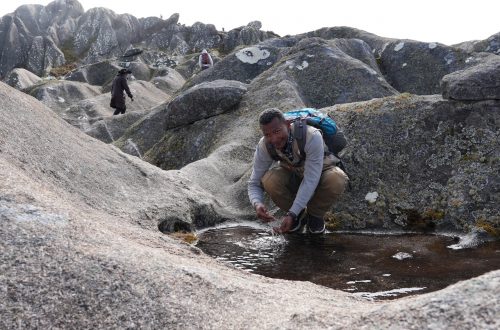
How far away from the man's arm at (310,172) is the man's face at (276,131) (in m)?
0.51

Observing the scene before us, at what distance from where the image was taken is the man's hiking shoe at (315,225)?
10758 millimetres

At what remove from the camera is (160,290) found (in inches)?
200

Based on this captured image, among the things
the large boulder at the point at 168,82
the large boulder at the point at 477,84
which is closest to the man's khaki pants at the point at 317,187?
the large boulder at the point at 477,84

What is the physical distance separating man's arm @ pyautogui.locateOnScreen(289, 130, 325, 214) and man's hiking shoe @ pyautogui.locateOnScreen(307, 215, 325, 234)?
1.23 metres

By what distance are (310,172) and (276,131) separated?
1.12 m

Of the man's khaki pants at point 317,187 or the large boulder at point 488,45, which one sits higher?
the large boulder at point 488,45

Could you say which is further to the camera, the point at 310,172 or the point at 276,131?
the point at 310,172

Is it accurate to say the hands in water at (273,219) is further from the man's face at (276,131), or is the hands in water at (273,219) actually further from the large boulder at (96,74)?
the large boulder at (96,74)

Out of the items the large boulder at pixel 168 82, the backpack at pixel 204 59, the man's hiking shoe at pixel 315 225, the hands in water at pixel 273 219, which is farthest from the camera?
the large boulder at pixel 168 82

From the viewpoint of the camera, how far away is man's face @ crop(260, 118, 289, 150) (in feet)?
30.0

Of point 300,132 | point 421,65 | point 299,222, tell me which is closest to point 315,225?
point 299,222

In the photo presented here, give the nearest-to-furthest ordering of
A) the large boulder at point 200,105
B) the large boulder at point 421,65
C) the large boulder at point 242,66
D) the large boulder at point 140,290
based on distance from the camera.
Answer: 1. the large boulder at point 140,290
2. the large boulder at point 200,105
3. the large boulder at point 421,65
4. the large boulder at point 242,66

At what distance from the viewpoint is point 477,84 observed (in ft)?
39.2

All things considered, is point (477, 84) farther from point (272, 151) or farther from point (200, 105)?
point (200, 105)
